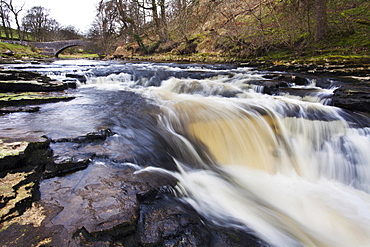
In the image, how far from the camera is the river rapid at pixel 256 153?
2471mm

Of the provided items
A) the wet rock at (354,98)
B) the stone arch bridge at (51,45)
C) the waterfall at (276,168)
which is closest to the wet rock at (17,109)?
the waterfall at (276,168)

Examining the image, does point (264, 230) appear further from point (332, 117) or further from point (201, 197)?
point (332, 117)

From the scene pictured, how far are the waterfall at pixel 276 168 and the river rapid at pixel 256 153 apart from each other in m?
0.02

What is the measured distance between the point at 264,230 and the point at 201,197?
30.2 inches

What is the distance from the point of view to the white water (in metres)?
2.42

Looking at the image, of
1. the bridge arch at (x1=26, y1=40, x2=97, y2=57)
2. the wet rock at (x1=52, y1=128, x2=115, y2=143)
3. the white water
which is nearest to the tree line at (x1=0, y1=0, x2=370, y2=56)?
the white water

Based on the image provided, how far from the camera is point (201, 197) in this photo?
2.56 m

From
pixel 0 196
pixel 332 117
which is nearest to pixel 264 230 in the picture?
pixel 0 196

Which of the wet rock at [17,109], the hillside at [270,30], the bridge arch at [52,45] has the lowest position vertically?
the wet rock at [17,109]

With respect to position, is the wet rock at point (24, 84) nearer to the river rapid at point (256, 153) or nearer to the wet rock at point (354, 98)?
the river rapid at point (256, 153)

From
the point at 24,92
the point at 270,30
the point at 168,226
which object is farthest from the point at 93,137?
the point at 270,30

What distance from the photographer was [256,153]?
3861 millimetres

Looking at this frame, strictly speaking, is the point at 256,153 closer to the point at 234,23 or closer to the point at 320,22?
the point at 234,23

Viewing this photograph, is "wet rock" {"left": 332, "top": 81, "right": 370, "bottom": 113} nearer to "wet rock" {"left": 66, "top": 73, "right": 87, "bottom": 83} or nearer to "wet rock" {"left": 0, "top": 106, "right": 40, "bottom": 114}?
"wet rock" {"left": 0, "top": 106, "right": 40, "bottom": 114}
